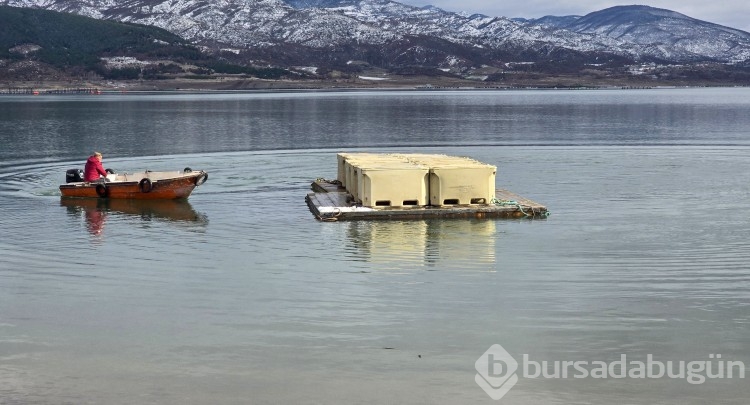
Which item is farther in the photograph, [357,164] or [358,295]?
[357,164]

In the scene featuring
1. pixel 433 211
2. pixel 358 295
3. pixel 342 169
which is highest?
pixel 342 169

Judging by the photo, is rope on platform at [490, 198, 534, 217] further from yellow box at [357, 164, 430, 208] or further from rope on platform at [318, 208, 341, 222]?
rope on platform at [318, 208, 341, 222]

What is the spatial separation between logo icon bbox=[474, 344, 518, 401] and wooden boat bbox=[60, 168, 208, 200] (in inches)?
862

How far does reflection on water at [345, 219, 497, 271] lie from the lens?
928 inches

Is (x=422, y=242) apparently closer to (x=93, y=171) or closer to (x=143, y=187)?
(x=143, y=187)

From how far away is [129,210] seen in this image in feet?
111

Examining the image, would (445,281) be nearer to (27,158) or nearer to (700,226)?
(700,226)

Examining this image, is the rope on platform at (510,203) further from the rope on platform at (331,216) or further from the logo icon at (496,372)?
the logo icon at (496,372)

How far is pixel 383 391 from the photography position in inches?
550

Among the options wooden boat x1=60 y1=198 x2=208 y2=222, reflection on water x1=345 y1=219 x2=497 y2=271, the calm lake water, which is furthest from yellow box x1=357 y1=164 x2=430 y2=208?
wooden boat x1=60 y1=198 x2=208 y2=222

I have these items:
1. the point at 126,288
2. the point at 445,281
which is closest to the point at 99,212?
the point at 126,288

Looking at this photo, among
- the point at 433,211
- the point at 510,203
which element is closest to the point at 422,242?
the point at 433,211

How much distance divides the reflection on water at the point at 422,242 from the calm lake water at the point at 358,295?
4.2 inches

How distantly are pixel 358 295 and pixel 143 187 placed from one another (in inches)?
711
